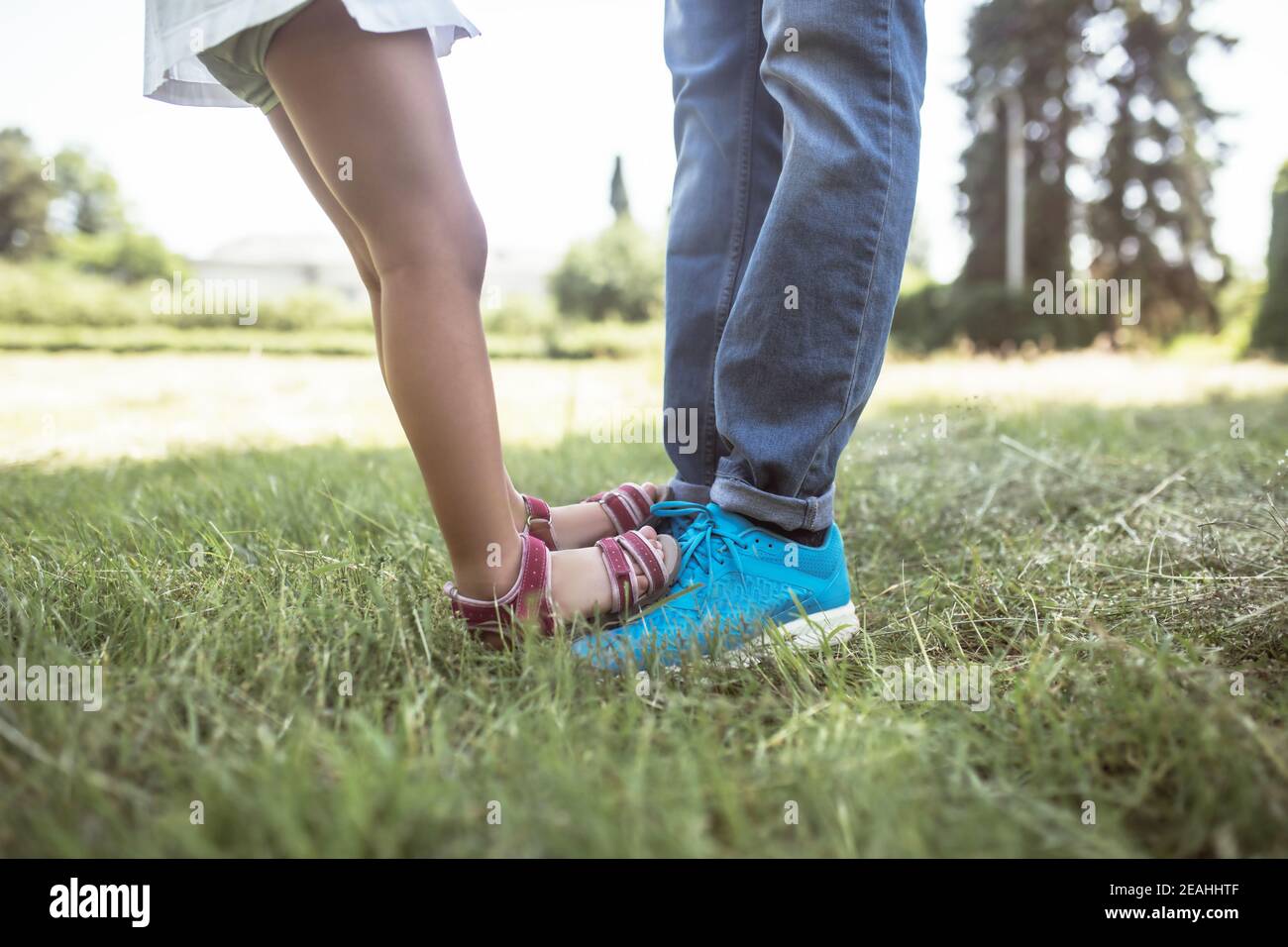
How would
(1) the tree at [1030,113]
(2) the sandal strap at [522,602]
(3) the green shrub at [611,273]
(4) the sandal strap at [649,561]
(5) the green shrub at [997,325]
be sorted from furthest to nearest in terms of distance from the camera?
(3) the green shrub at [611,273] < (1) the tree at [1030,113] < (5) the green shrub at [997,325] < (4) the sandal strap at [649,561] < (2) the sandal strap at [522,602]

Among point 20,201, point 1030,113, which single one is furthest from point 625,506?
point 20,201

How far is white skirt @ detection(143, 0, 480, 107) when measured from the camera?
33.5 inches

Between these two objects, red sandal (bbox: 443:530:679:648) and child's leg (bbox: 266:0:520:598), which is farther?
red sandal (bbox: 443:530:679:648)

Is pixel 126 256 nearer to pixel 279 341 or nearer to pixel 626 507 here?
pixel 279 341

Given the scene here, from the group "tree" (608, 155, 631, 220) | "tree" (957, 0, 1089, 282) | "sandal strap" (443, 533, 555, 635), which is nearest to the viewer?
"sandal strap" (443, 533, 555, 635)

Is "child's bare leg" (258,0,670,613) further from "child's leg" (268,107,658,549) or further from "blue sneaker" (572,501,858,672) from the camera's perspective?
"blue sneaker" (572,501,858,672)

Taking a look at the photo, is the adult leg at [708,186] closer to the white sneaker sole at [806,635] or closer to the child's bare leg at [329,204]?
the white sneaker sole at [806,635]

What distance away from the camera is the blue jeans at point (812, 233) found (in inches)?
42.8

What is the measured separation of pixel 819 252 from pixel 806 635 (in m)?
0.54

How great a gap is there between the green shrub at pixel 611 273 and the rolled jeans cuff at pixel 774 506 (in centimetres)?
1566

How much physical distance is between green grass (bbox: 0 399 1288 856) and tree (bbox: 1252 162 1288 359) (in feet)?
28.8

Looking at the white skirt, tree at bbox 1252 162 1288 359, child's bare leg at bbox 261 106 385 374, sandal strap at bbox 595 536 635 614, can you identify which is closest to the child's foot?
sandal strap at bbox 595 536 635 614

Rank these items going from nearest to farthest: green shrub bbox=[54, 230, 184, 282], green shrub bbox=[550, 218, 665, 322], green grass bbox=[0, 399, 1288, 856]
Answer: green grass bbox=[0, 399, 1288, 856]
green shrub bbox=[550, 218, 665, 322]
green shrub bbox=[54, 230, 184, 282]

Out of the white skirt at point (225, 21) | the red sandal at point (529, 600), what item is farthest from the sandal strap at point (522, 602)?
the white skirt at point (225, 21)
